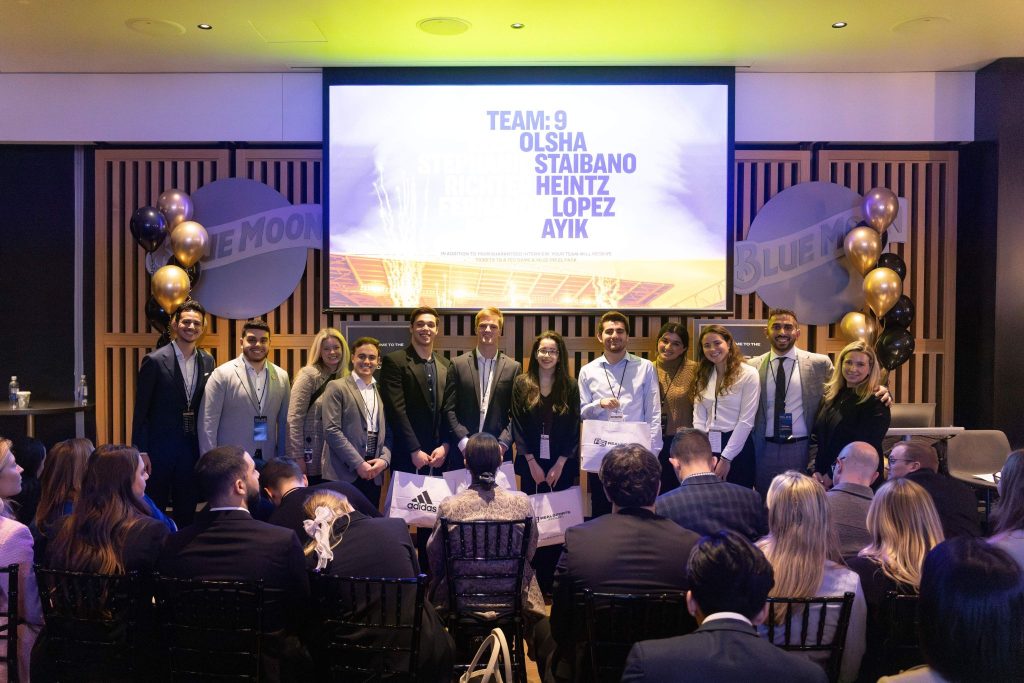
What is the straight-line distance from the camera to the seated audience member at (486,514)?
3.14m

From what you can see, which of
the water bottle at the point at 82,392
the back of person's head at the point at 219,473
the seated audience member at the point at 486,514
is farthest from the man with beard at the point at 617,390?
the water bottle at the point at 82,392

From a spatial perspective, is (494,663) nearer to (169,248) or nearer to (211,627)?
(211,627)

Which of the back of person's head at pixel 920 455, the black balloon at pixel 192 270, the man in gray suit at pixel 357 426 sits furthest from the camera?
the black balloon at pixel 192 270

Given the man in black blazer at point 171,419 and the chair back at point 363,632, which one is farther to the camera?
the man in black blazer at point 171,419

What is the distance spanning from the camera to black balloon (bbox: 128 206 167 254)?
6066 mm

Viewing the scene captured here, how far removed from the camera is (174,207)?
6.25 m

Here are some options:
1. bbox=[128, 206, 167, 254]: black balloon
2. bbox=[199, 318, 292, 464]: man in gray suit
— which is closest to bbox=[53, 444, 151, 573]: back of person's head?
bbox=[199, 318, 292, 464]: man in gray suit

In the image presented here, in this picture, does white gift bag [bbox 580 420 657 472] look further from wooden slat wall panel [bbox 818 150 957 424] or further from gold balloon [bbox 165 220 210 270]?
gold balloon [bbox 165 220 210 270]

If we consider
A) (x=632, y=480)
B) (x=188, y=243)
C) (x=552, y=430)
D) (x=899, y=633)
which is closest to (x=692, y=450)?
(x=632, y=480)

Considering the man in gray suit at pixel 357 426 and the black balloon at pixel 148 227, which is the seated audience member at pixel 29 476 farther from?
the black balloon at pixel 148 227

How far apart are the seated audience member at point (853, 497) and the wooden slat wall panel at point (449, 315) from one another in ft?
10.1

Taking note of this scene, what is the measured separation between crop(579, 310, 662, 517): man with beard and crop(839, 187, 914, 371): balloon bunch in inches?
81.3

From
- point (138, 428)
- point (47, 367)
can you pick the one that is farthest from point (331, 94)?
point (47, 367)

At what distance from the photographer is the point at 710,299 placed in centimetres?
622
